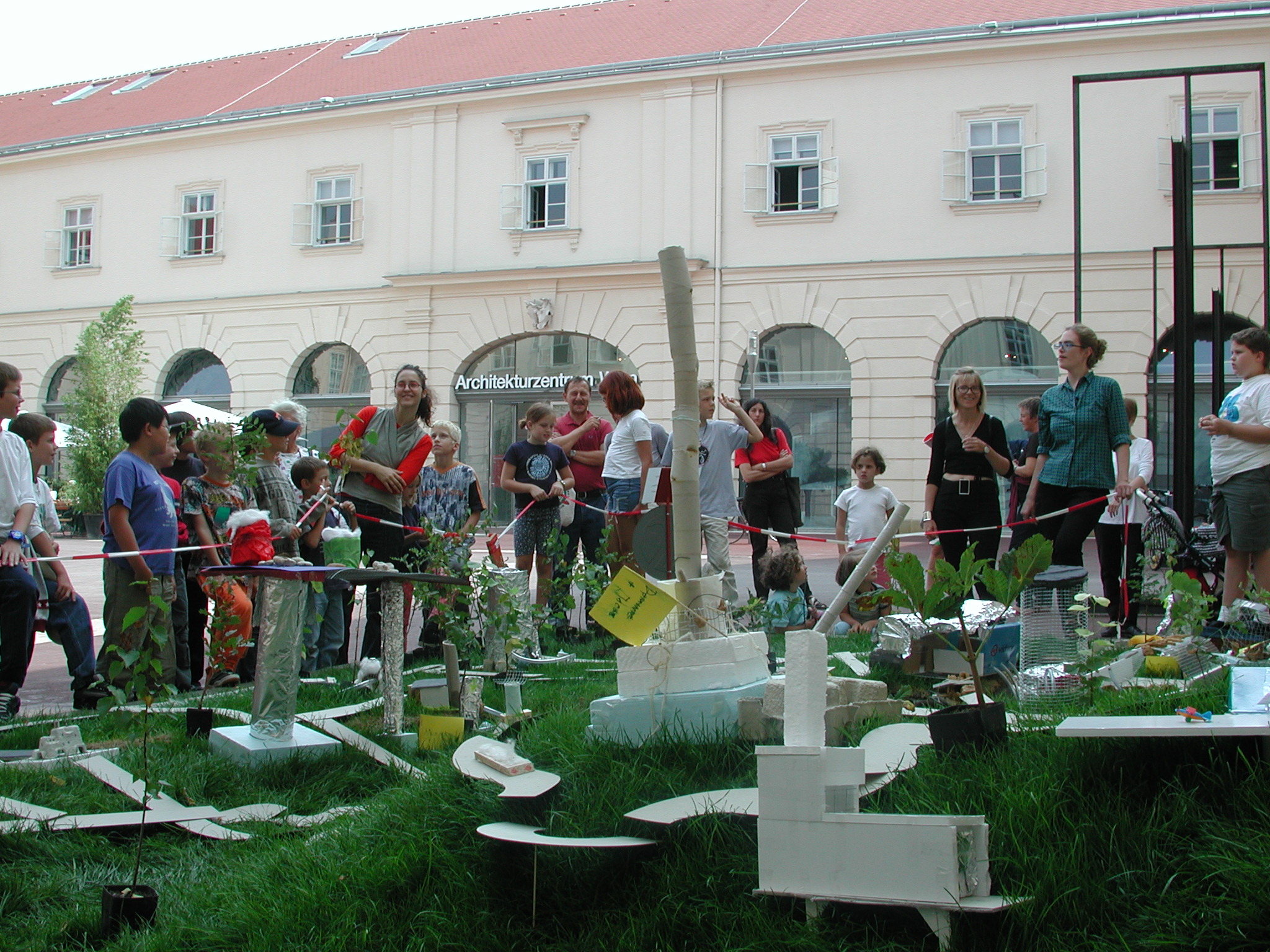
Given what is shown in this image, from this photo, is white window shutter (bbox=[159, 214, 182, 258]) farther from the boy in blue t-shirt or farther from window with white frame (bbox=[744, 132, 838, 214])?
the boy in blue t-shirt

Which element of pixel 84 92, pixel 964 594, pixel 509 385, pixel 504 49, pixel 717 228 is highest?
pixel 84 92

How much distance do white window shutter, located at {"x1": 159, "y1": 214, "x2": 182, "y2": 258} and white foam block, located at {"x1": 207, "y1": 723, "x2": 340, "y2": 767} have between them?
23.8 meters

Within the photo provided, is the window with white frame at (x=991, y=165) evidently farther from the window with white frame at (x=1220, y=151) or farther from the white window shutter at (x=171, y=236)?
the white window shutter at (x=171, y=236)

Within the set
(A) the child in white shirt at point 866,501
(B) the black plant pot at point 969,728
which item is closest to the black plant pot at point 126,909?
(B) the black plant pot at point 969,728

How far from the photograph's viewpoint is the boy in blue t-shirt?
5.33 metres

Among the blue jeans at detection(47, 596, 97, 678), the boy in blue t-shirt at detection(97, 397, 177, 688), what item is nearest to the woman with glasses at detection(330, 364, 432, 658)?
the boy in blue t-shirt at detection(97, 397, 177, 688)

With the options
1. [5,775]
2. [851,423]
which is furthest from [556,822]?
[851,423]

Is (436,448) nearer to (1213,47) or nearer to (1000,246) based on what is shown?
(1000,246)

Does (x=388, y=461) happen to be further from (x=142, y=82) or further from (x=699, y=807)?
(x=142, y=82)

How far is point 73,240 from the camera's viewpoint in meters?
26.8

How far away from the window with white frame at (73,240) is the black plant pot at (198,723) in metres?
25.2

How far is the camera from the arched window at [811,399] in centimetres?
2128

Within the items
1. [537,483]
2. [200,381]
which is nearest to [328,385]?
[200,381]

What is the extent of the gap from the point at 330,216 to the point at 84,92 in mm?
12004
